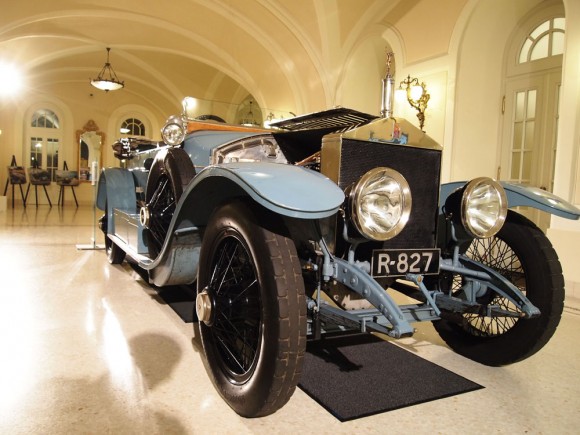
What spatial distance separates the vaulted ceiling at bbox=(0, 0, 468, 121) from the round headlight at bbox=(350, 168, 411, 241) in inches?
193

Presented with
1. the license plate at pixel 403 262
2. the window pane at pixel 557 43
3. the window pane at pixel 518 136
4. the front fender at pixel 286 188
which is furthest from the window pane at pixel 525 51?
the front fender at pixel 286 188

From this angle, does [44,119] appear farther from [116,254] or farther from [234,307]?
[234,307]

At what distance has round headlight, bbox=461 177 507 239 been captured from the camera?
1.92 metres

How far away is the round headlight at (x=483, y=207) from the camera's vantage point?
6.31 ft

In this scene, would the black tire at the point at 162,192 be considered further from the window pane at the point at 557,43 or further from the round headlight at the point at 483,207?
the window pane at the point at 557,43

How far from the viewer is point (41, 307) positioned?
297 cm

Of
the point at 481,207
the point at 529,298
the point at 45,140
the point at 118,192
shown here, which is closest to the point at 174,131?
the point at 118,192

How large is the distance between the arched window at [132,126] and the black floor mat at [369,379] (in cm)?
1588

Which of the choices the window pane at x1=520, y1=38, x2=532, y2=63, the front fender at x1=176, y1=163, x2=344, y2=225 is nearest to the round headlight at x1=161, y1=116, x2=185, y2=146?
the front fender at x1=176, y1=163, x2=344, y2=225

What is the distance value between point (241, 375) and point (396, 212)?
0.85m

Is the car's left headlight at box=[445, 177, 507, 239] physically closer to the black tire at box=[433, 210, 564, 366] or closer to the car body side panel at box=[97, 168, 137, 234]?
the black tire at box=[433, 210, 564, 366]

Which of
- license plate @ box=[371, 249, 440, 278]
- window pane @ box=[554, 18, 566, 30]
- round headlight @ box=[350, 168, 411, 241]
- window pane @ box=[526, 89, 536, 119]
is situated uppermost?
window pane @ box=[554, 18, 566, 30]

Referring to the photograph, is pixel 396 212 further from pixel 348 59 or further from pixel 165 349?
pixel 348 59

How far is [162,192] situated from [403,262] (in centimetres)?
169
